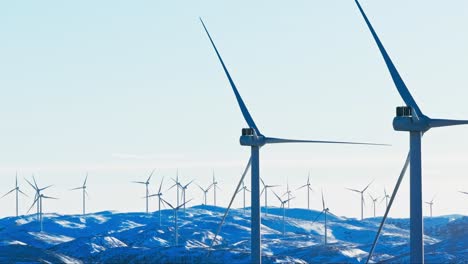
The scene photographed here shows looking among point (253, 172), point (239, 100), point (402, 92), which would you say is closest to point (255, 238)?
point (253, 172)

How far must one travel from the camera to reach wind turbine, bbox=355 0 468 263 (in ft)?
318

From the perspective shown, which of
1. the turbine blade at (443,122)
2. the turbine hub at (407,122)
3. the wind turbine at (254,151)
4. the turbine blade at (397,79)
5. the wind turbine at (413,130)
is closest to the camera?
the wind turbine at (413,130)

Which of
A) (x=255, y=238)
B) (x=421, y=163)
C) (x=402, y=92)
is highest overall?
(x=402, y=92)

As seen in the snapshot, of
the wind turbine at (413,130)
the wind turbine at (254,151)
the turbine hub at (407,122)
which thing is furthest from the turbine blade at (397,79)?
the wind turbine at (254,151)

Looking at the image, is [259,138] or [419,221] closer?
[419,221]

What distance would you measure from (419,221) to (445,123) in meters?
12.7

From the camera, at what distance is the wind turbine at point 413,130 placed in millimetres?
96812

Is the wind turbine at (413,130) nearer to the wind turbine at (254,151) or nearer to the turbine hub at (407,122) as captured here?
the turbine hub at (407,122)

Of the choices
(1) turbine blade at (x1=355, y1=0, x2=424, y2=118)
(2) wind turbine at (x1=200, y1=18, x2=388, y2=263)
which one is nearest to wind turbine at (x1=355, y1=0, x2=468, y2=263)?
(1) turbine blade at (x1=355, y1=0, x2=424, y2=118)

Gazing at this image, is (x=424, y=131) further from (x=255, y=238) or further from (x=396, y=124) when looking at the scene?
(x=255, y=238)

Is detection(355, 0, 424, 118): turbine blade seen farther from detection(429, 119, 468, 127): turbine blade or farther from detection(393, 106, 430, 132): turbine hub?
detection(393, 106, 430, 132): turbine hub

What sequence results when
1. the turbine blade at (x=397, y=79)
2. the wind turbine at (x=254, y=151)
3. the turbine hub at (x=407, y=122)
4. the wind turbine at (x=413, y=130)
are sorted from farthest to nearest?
the wind turbine at (x=254, y=151) < the turbine blade at (x=397, y=79) < the turbine hub at (x=407, y=122) < the wind turbine at (x=413, y=130)

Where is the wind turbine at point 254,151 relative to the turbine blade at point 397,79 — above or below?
below

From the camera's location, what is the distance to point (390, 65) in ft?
356
